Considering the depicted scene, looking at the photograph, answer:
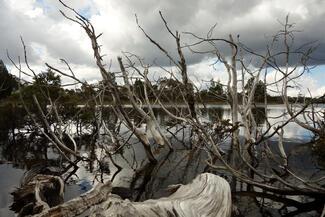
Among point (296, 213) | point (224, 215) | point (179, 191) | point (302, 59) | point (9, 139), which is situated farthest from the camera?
point (9, 139)

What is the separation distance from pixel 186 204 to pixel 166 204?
1.12ft

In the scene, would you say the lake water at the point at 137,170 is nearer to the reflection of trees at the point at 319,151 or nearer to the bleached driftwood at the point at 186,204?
the reflection of trees at the point at 319,151

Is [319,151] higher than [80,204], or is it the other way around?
[80,204]

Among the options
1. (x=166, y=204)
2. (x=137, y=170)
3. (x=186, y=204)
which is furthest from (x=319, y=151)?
(x=166, y=204)

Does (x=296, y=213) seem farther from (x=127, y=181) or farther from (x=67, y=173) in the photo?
(x=67, y=173)

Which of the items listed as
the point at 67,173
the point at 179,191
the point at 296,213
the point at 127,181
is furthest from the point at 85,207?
the point at 67,173

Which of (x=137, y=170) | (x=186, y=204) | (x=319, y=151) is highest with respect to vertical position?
(x=186, y=204)

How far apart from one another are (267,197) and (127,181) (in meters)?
3.30

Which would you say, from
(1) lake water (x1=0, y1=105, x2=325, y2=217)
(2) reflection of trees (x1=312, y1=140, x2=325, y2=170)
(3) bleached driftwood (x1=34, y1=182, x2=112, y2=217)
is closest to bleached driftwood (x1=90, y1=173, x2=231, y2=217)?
(3) bleached driftwood (x1=34, y1=182, x2=112, y2=217)

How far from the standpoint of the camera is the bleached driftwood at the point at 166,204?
343 cm

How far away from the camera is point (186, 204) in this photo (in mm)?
4031

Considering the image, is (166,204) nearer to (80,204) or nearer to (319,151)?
(80,204)

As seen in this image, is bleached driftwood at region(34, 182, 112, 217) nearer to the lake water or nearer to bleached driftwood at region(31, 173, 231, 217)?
bleached driftwood at region(31, 173, 231, 217)

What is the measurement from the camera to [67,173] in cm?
978
